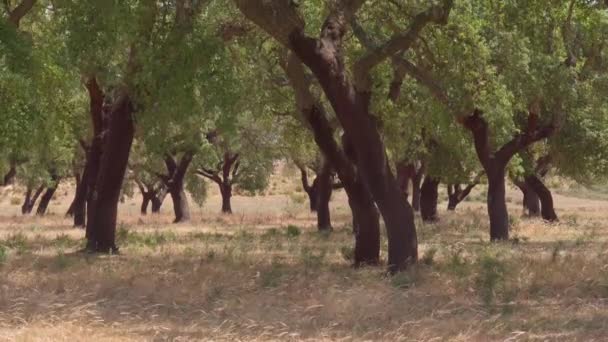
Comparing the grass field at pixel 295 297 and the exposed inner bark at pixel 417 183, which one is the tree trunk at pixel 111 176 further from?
the exposed inner bark at pixel 417 183

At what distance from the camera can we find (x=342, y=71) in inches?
481

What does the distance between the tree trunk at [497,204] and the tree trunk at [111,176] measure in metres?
9.74

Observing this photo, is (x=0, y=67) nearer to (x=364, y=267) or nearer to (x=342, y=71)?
(x=342, y=71)

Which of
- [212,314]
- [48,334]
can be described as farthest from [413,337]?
[48,334]

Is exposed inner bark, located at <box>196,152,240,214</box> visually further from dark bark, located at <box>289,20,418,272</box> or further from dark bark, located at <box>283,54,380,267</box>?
dark bark, located at <box>289,20,418,272</box>

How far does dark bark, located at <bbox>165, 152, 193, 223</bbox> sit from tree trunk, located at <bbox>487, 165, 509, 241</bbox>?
1600 centimetres

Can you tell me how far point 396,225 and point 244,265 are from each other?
2930mm

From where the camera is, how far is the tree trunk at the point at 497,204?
21.4 meters

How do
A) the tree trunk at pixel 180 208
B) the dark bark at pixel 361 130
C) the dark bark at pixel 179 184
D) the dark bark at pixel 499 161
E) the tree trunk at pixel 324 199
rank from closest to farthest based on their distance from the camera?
the dark bark at pixel 361 130 < the dark bark at pixel 499 161 < the tree trunk at pixel 324 199 < the dark bark at pixel 179 184 < the tree trunk at pixel 180 208

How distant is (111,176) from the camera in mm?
16719

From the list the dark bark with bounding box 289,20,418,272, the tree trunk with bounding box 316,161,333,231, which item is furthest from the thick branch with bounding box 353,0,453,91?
the tree trunk with bounding box 316,161,333,231

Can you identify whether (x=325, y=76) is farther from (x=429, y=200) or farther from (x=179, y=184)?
(x=179, y=184)

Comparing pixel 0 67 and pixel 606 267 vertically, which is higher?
pixel 0 67

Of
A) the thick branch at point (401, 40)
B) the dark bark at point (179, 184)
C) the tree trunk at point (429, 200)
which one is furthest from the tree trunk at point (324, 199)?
the thick branch at point (401, 40)
